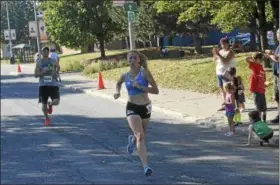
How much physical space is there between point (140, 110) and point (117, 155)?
468 inches

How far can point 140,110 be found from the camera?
101 inches

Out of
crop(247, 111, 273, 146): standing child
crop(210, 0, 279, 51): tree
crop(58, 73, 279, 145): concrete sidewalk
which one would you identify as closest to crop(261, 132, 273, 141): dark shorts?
crop(247, 111, 273, 146): standing child

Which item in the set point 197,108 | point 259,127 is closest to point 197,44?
point 197,108

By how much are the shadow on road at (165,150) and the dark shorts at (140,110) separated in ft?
27.6

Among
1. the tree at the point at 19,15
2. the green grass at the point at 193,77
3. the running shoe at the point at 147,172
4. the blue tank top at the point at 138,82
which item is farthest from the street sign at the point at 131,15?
the tree at the point at 19,15

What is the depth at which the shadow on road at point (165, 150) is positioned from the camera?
37.7 ft

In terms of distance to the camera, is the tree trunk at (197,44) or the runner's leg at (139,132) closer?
the runner's leg at (139,132)

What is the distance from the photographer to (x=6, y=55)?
4427 inches

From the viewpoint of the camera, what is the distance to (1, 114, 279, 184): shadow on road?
37.7 feet

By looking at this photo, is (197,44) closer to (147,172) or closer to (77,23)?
(77,23)

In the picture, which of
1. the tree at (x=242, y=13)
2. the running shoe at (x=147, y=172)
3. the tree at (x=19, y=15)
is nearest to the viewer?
the running shoe at (x=147, y=172)

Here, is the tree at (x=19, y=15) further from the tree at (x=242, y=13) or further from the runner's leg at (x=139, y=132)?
the runner's leg at (x=139, y=132)

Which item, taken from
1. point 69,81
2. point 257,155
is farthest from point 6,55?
point 257,155

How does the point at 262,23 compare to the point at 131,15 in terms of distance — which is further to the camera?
the point at 262,23
